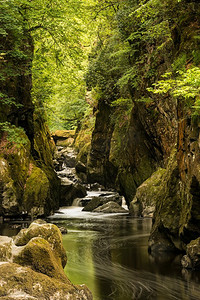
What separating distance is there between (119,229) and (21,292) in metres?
9.21

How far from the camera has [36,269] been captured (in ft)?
14.4

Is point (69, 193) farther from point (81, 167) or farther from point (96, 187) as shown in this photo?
point (81, 167)

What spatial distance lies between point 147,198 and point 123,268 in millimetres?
8310

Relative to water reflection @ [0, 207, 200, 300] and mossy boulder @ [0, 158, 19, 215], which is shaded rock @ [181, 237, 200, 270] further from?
mossy boulder @ [0, 158, 19, 215]

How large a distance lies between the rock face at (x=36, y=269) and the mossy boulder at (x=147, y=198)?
1036cm

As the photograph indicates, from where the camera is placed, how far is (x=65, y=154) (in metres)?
34.3

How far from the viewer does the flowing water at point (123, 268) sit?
570 cm

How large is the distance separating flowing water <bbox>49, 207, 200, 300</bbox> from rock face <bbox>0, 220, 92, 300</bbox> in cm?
118

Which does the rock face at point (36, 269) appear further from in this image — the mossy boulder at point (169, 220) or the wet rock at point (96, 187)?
the wet rock at point (96, 187)

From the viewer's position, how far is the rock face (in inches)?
143

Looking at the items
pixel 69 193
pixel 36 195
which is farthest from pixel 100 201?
pixel 36 195

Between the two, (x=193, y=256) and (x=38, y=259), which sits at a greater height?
(x=38, y=259)

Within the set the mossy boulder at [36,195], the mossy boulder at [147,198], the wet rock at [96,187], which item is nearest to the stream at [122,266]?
the mossy boulder at [36,195]

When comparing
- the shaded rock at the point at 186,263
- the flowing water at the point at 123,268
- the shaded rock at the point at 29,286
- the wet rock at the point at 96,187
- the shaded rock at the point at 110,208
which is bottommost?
the flowing water at the point at 123,268
